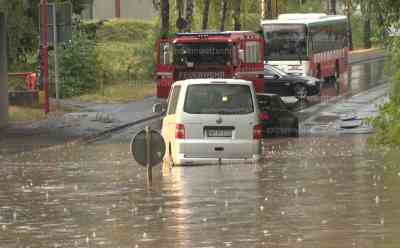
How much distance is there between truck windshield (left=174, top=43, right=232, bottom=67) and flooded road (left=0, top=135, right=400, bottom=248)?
55.0ft

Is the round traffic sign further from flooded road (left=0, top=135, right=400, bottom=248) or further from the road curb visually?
the road curb

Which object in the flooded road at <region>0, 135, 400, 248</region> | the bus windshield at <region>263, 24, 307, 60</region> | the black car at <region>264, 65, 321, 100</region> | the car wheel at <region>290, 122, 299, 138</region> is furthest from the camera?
the bus windshield at <region>263, 24, 307, 60</region>

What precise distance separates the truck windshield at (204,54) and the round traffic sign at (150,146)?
23750mm

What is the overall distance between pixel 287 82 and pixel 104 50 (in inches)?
837

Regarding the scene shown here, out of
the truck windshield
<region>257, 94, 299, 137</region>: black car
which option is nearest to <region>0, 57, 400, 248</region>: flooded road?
<region>257, 94, 299, 137</region>: black car

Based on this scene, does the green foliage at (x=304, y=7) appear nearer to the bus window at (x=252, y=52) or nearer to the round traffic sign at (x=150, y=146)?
the bus window at (x=252, y=52)

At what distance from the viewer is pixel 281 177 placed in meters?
21.4

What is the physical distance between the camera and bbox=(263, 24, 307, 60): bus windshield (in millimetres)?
57531

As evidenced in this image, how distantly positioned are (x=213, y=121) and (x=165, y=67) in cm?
1841

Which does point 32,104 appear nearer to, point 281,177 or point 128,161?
point 128,161

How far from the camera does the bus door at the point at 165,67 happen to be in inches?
1727

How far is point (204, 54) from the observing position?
4341 cm

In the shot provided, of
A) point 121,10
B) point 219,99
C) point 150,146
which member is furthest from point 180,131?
Answer: point 121,10

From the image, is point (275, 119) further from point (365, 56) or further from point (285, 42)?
point (365, 56)
